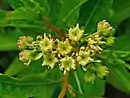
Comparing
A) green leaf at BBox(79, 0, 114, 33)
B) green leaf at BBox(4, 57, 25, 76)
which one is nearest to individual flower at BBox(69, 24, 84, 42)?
green leaf at BBox(79, 0, 114, 33)

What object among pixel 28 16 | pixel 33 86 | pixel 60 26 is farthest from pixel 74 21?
pixel 33 86

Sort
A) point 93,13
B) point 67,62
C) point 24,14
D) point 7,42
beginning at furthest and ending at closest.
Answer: point 7,42 < point 93,13 < point 24,14 < point 67,62

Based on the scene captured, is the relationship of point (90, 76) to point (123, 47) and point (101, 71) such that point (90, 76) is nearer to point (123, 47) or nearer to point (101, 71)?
point (101, 71)

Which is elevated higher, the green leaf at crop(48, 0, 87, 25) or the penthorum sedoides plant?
the green leaf at crop(48, 0, 87, 25)

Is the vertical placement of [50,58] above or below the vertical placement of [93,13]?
below

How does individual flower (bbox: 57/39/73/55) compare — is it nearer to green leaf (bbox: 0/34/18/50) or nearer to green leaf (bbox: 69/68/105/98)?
green leaf (bbox: 69/68/105/98)

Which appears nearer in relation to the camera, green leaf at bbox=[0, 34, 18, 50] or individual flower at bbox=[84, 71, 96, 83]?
individual flower at bbox=[84, 71, 96, 83]

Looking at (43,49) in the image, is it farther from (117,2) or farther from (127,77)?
(117,2)

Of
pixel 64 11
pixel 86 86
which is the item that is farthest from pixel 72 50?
pixel 86 86
